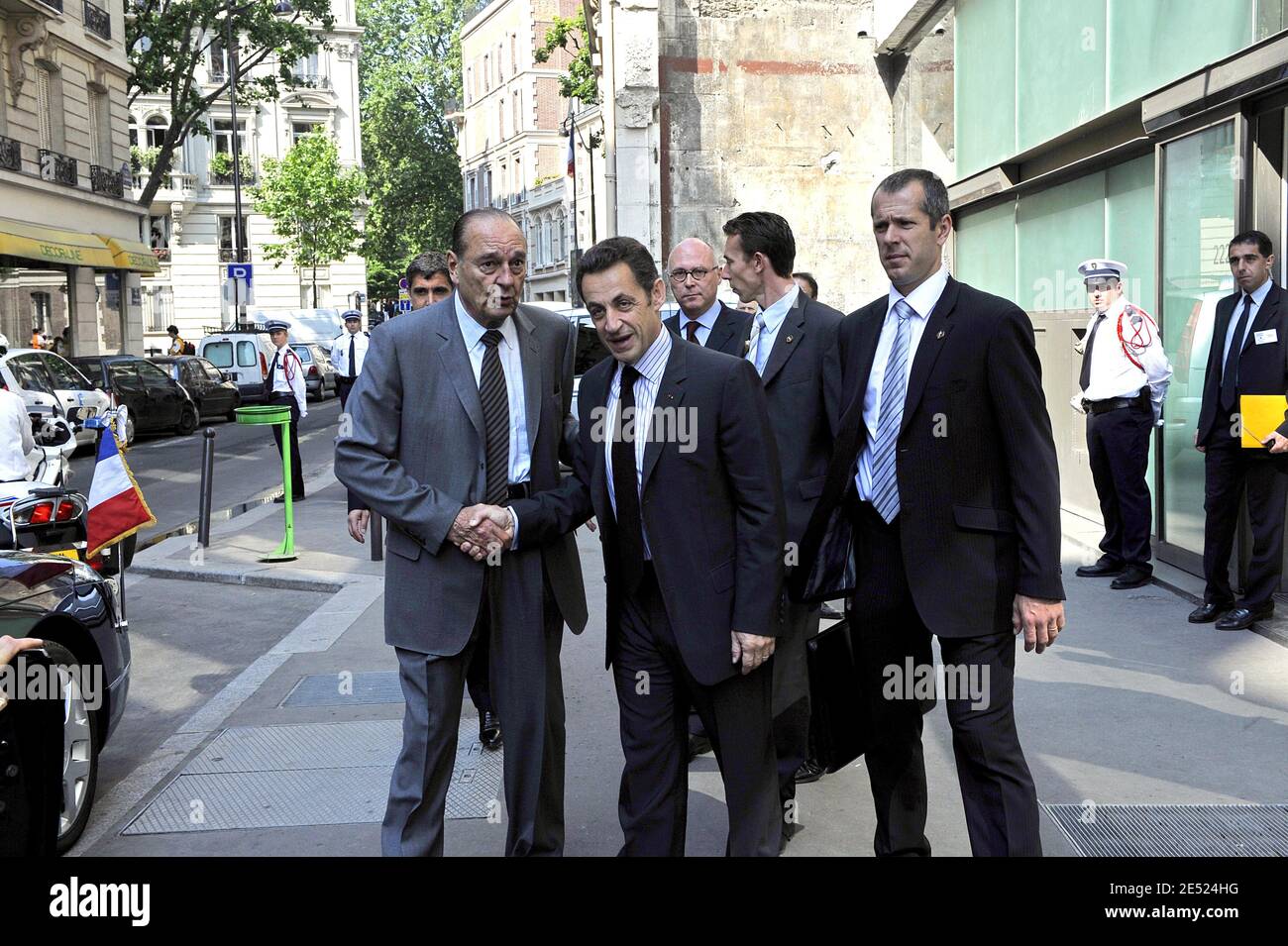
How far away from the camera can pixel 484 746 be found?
5.95m

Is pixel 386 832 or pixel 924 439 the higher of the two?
pixel 924 439

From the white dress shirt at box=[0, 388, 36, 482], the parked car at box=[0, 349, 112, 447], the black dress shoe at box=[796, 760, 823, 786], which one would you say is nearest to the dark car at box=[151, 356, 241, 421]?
the parked car at box=[0, 349, 112, 447]

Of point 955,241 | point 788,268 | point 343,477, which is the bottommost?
point 343,477

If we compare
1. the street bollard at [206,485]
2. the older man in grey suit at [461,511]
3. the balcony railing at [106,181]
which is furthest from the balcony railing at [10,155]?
the older man in grey suit at [461,511]

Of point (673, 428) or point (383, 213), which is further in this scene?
point (383, 213)

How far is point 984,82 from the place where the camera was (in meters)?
14.1

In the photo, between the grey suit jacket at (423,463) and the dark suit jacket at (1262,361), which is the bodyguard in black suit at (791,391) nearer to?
the grey suit jacket at (423,463)

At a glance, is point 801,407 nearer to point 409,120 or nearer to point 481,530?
point 481,530

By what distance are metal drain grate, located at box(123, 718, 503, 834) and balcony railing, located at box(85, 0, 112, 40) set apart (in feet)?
111
